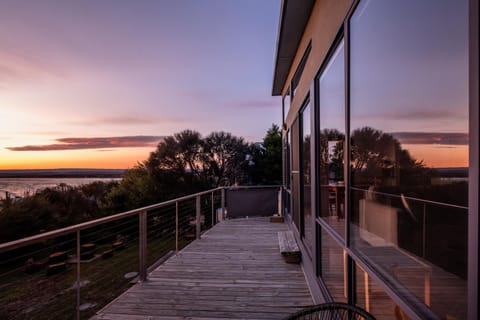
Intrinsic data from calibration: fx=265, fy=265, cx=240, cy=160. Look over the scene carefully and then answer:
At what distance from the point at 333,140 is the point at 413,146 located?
1120 millimetres

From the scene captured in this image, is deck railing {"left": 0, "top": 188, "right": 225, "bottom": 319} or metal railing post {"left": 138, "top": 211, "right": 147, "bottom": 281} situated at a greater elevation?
metal railing post {"left": 138, "top": 211, "right": 147, "bottom": 281}

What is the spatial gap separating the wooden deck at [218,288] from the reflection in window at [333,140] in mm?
1037

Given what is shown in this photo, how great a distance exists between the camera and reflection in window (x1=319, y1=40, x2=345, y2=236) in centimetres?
196

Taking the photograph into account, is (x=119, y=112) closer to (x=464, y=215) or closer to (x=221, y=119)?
(x=221, y=119)

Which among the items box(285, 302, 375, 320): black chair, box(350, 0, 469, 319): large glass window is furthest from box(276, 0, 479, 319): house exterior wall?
box(285, 302, 375, 320): black chair

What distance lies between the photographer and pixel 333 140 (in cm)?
224

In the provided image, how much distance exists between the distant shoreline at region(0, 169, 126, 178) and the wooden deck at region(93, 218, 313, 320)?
33.3 feet

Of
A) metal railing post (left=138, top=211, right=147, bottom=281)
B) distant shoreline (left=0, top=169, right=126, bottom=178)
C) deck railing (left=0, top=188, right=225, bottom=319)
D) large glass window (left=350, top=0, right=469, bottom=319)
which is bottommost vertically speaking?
deck railing (left=0, top=188, right=225, bottom=319)

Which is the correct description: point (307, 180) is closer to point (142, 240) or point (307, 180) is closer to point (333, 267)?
point (333, 267)

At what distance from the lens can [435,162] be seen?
971mm

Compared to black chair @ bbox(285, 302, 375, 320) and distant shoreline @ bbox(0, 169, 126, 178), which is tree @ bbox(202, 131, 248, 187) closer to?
distant shoreline @ bbox(0, 169, 126, 178)

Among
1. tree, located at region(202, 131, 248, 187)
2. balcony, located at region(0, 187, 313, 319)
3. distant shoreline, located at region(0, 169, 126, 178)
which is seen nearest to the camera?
balcony, located at region(0, 187, 313, 319)

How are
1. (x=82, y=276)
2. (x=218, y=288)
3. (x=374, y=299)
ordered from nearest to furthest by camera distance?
(x=374, y=299)
(x=218, y=288)
(x=82, y=276)

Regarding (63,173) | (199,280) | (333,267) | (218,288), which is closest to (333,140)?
(333,267)
